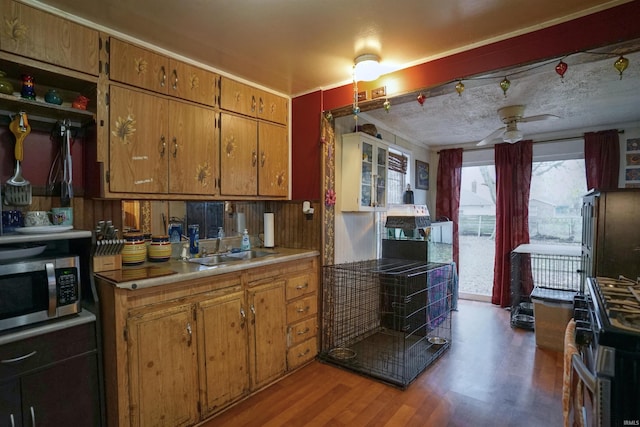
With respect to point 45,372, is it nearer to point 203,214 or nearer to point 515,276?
point 203,214

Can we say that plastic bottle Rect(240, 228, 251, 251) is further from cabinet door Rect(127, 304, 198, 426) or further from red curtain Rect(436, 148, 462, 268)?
red curtain Rect(436, 148, 462, 268)

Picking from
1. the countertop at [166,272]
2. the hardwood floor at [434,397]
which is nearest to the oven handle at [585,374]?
the hardwood floor at [434,397]

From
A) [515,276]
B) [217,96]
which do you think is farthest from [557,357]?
[217,96]

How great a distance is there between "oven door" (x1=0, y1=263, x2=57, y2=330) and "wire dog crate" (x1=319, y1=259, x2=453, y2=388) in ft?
6.53

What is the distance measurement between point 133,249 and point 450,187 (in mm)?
4501

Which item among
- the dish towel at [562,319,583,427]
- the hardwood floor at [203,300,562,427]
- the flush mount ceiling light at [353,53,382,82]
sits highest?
the flush mount ceiling light at [353,53,382,82]

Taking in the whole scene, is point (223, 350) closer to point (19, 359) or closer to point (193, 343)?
point (193, 343)

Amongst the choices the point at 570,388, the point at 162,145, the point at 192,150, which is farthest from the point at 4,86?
the point at 570,388

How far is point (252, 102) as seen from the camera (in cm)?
281

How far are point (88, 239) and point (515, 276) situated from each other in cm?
469

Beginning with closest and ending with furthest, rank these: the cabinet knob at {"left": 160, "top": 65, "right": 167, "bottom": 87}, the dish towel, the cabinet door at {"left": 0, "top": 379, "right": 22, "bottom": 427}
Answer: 1. the dish towel
2. the cabinet door at {"left": 0, "top": 379, "right": 22, "bottom": 427}
3. the cabinet knob at {"left": 160, "top": 65, "right": 167, "bottom": 87}

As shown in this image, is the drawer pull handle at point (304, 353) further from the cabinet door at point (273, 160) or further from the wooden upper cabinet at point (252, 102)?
the wooden upper cabinet at point (252, 102)

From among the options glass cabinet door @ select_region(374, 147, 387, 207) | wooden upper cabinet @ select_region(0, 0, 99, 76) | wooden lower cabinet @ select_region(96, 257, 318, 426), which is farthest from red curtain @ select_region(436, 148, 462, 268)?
wooden upper cabinet @ select_region(0, 0, 99, 76)

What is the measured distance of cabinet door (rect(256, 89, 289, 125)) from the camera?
288 centimetres
